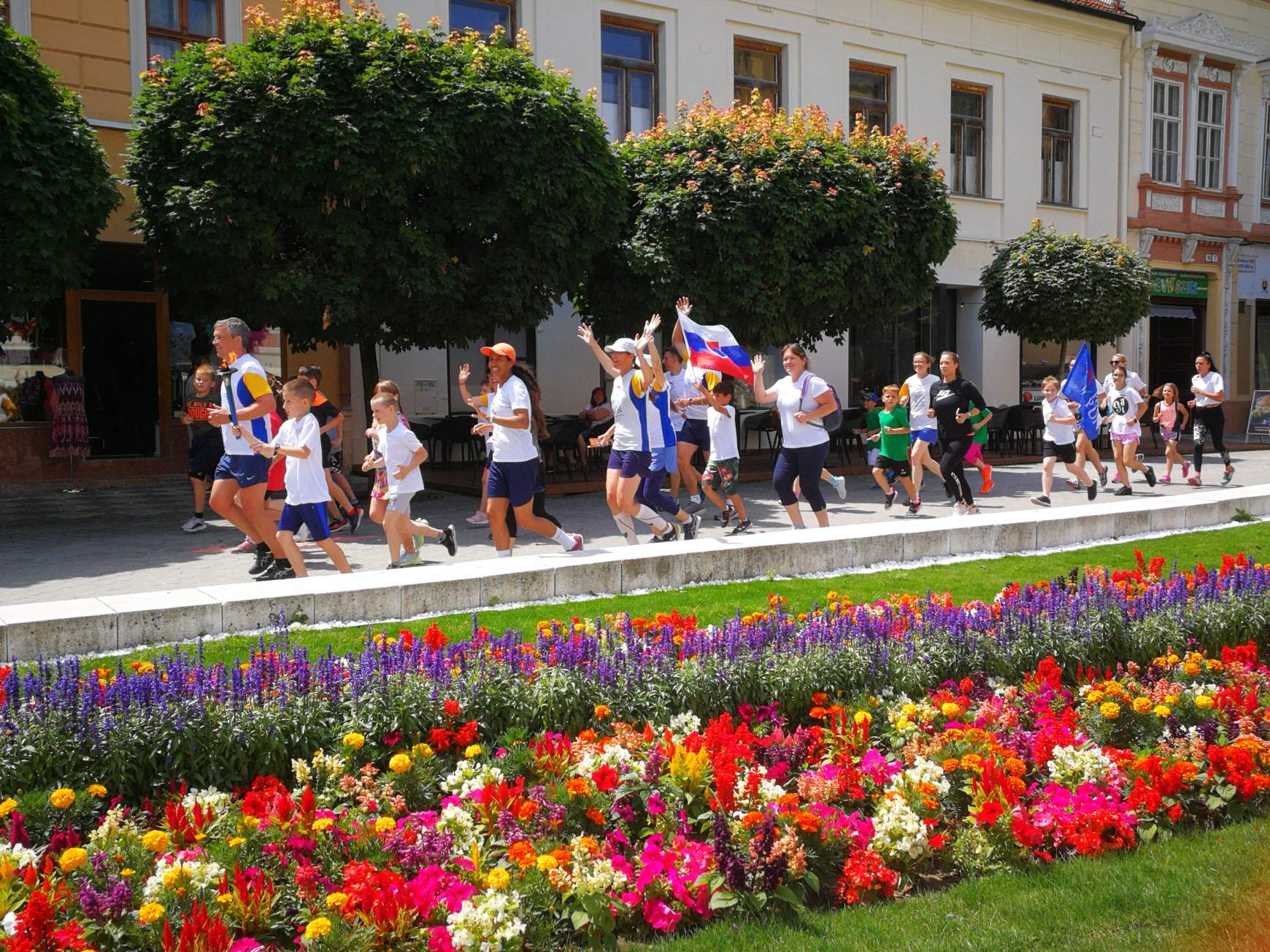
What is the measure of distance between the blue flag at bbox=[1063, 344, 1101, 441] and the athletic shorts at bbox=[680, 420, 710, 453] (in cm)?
501

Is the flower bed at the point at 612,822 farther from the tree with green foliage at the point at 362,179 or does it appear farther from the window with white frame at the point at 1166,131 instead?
the window with white frame at the point at 1166,131

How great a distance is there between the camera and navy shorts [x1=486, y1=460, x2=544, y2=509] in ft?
29.4

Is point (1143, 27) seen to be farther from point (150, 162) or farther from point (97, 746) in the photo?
point (97, 746)

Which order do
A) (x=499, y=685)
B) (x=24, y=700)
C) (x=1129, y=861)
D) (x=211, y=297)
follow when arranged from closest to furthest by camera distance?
(x=1129, y=861)
(x=24, y=700)
(x=499, y=685)
(x=211, y=297)

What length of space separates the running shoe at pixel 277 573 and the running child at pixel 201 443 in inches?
126

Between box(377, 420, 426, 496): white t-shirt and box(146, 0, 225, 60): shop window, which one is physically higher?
box(146, 0, 225, 60): shop window

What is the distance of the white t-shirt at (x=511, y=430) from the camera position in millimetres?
8820

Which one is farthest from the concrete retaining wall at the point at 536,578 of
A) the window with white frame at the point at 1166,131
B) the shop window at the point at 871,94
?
the window with white frame at the point at 1166,131

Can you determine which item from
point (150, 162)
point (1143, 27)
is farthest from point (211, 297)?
point (1143, 27)

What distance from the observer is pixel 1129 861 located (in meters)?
3.88

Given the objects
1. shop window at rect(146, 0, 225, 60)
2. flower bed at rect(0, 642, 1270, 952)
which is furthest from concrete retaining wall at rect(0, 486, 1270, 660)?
shop window at rect(146, 0, 225, 60)

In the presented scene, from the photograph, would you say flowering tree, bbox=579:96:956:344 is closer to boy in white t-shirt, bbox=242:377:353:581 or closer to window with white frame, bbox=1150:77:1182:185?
boy in white t-shirt, bbox=242:377:353:581

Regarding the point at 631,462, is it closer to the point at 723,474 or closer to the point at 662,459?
the point at 662,459

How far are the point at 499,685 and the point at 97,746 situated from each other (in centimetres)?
148
